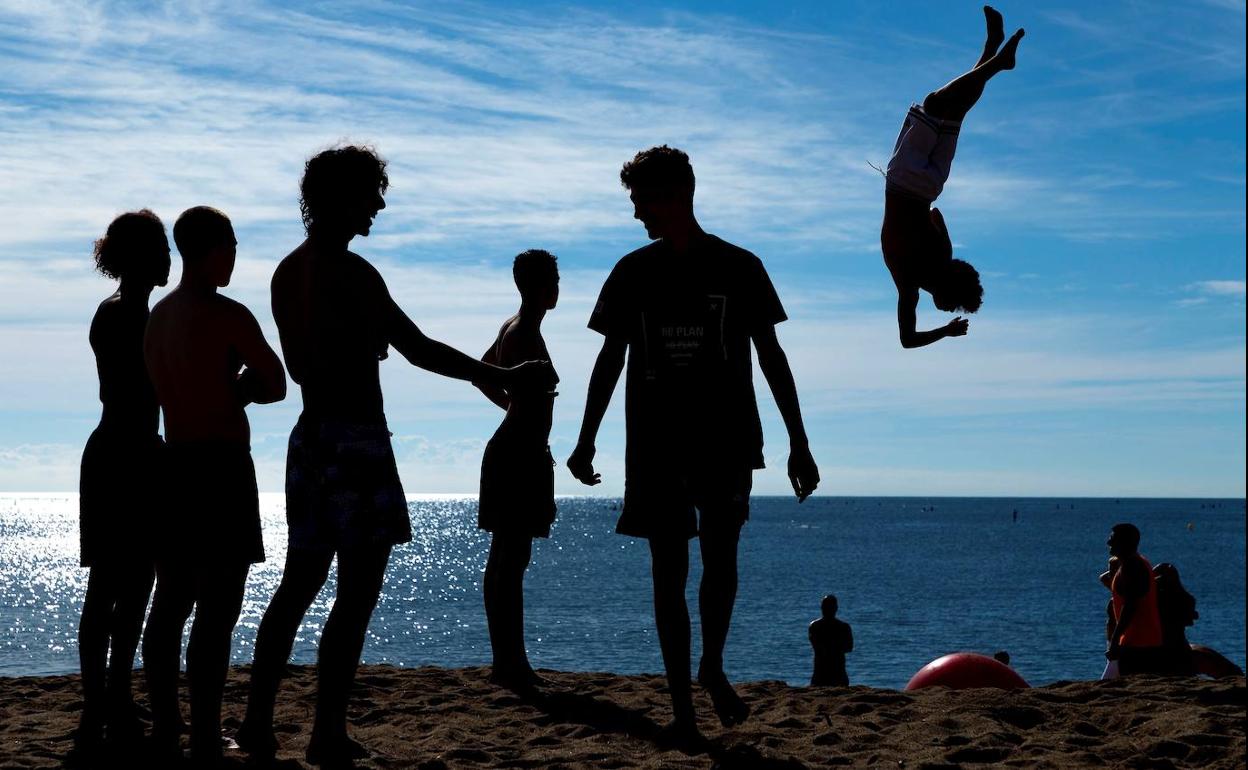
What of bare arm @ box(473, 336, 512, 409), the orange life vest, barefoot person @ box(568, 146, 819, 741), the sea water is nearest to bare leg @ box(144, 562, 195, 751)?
barefoot person @ box(568, 146, 819, 741)

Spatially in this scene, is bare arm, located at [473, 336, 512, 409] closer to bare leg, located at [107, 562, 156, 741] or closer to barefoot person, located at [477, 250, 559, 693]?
barefoot person, located at [477, 250, 559, 693]

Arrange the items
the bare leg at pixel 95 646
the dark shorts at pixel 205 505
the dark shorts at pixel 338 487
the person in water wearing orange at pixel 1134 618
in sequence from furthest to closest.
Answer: the person in water wearing orange at pixel 1134 618
the bare leg at pixel 95 646
the dark shorts at pixel 205 505
the dark shorts at pixel 338 487

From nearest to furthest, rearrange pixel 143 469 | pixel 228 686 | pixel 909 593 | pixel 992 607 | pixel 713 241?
pixel 143 469
pixel 713 241
pixel 228 686
pixel 992 607
pixel 909 593

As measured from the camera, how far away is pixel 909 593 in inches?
3578

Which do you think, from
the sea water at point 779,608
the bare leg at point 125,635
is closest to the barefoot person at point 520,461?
the bare leg at point 125,635

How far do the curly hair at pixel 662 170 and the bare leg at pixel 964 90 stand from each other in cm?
107

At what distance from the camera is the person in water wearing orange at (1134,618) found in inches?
387

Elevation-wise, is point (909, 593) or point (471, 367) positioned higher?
point (471, 367)

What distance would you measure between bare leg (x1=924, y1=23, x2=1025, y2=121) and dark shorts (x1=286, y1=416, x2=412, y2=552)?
265 centimetres

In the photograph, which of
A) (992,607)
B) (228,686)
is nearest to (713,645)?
(228,686)

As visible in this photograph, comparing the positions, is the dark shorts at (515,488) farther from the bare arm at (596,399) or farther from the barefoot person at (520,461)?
the bare arm at (596,399)

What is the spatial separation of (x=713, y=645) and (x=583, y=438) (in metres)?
1.10

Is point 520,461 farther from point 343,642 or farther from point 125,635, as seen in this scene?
point 343,642

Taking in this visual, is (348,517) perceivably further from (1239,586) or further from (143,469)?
(1239,586)
